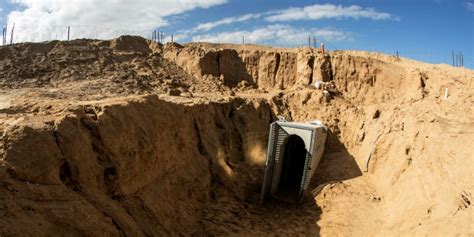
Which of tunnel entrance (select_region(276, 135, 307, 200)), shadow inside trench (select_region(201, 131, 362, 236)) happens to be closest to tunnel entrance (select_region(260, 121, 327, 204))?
tunnel entrance (select_region(276, 135, 307, 200))

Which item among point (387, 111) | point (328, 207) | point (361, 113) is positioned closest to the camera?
point (328, 207)

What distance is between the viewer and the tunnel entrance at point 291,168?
15.9 meters

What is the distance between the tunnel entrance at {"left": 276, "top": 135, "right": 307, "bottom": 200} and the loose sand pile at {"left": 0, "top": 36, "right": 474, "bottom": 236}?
93 centimetres

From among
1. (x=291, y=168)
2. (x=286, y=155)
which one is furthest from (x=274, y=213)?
(x=291, y=168)

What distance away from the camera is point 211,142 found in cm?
1466

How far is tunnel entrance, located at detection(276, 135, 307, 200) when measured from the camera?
15894 mm

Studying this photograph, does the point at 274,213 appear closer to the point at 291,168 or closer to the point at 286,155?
the point at 286,155

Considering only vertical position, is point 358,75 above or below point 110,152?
above

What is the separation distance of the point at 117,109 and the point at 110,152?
1213 mm

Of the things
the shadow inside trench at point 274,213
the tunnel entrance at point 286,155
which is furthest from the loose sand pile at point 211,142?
the tunnel entrance at point 286,155

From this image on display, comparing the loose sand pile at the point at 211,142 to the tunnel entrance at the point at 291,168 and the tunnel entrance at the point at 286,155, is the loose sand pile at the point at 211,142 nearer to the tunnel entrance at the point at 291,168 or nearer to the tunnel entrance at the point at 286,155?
the tunnel entrance at the point at 286,155

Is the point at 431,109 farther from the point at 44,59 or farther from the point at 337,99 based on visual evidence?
the point at 44,59

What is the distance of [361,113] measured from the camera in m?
18.1

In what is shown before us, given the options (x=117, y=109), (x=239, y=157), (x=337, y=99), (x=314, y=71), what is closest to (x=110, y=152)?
(x=117, y=109)
